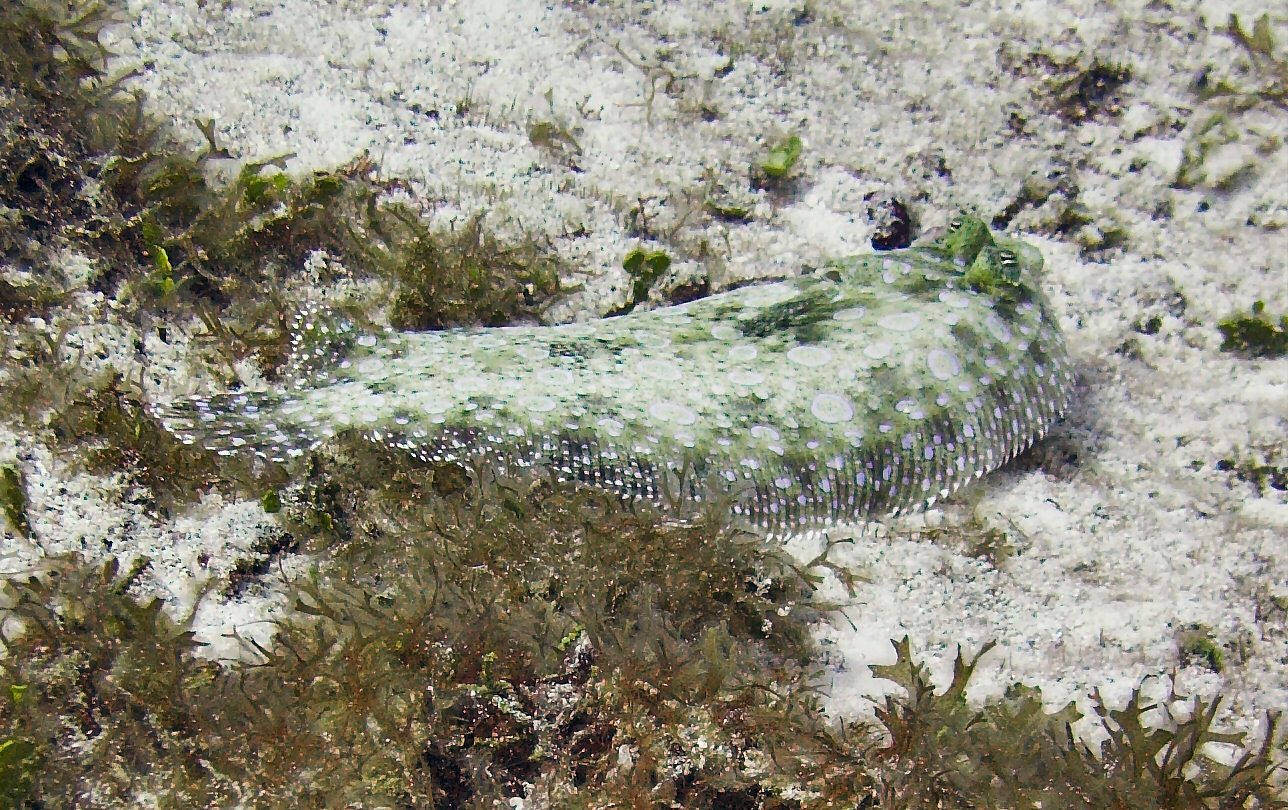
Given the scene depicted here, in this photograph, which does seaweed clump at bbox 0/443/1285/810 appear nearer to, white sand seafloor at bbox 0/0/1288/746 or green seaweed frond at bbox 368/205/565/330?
white sand seafloor at bbox 0/0/1288/746

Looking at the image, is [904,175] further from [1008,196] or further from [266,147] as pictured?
[266,147]

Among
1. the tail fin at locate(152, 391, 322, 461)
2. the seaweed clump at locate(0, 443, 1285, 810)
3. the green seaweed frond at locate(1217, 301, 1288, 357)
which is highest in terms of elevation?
the green seaweed frond at locate(1217, 301, 1288, 357)

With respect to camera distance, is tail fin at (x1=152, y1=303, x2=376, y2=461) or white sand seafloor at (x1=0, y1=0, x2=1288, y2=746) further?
white sand seafloor at (x1=0, y1=0, x2=1288, y2=746)

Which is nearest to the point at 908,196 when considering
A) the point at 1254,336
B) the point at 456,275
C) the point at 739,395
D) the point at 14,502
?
the point at 1254,336

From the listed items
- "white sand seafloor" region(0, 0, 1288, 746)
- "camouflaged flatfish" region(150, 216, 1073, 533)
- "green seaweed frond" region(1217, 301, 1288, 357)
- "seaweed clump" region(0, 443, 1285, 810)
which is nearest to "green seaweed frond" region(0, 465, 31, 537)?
"white sand seafloor" region(0, 0, 1288, 746)

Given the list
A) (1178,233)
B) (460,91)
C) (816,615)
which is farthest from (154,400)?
(1178,233)

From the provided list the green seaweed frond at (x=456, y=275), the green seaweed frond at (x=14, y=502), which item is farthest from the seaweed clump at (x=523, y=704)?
the green seaweed frond at (x=456, y=275)

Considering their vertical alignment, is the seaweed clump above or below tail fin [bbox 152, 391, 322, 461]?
below
